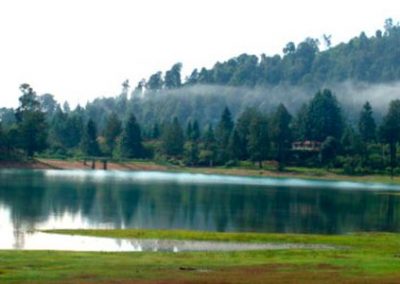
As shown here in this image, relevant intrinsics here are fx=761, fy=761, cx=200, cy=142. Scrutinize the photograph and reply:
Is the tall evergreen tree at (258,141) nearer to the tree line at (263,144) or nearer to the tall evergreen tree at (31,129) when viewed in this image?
the tree line at (263,144)

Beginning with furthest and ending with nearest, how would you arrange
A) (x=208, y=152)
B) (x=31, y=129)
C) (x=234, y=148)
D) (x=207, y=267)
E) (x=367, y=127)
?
(x=367, y=127), (x=208, y=152), (x=234, y=148), (x=31, y=129), (x=207, y=267)

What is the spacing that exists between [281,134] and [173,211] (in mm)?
116317

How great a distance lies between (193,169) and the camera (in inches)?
7264

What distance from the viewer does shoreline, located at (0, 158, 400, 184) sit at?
6422 inches

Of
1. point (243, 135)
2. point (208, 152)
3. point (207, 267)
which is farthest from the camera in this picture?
point (243, 135)

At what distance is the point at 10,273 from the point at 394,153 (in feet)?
502

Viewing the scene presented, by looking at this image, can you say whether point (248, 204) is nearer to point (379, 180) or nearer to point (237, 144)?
point (379, 180)

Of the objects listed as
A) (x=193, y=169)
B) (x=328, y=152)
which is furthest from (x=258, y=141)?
(x=193, y=169)

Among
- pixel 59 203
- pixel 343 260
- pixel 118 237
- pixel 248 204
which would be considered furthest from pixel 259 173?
pixel 343 260

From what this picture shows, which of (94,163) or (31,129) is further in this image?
(94,163)

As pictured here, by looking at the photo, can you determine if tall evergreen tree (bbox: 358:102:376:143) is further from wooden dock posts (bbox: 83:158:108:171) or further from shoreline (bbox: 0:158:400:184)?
wooden dock posts (bbox: 83:158:108:171)

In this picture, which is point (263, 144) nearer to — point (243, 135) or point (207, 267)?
point (243, 135)

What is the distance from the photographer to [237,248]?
45656 millimetres

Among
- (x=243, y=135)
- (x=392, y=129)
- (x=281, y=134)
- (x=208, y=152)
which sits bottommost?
(x=208, y=152)
